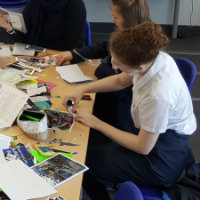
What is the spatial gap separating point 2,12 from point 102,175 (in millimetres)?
1343

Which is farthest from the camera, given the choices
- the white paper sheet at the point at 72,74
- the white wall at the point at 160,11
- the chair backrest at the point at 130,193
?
the white wall at the point at 160,11

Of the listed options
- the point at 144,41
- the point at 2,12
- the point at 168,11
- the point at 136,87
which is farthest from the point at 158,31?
the point at 168,11

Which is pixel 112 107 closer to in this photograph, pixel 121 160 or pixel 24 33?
pixel 121 160

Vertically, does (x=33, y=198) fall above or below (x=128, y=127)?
above

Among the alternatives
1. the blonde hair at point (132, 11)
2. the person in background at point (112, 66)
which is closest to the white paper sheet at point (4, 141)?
the person in background at point (112, 66)

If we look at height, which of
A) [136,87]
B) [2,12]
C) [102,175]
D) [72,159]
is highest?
[2,12]

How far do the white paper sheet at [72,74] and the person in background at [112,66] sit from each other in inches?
2.8

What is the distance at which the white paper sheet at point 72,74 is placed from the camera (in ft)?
5.88

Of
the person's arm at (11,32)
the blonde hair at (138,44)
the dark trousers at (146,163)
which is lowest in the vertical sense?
the dark trousers at (146,163)

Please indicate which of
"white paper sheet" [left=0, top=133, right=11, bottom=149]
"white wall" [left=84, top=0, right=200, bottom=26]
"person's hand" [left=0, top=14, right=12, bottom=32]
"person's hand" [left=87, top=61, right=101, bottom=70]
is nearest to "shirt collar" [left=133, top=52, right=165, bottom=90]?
"white paper sheet" [left=0, top=133, right=11, bottom=149]

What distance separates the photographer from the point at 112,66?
1858 millimetres

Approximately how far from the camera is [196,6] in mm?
4664

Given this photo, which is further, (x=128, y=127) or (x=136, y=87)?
(x=128, y=127)

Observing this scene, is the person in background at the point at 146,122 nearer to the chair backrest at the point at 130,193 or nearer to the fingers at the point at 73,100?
the fingers at the point at 73,100
